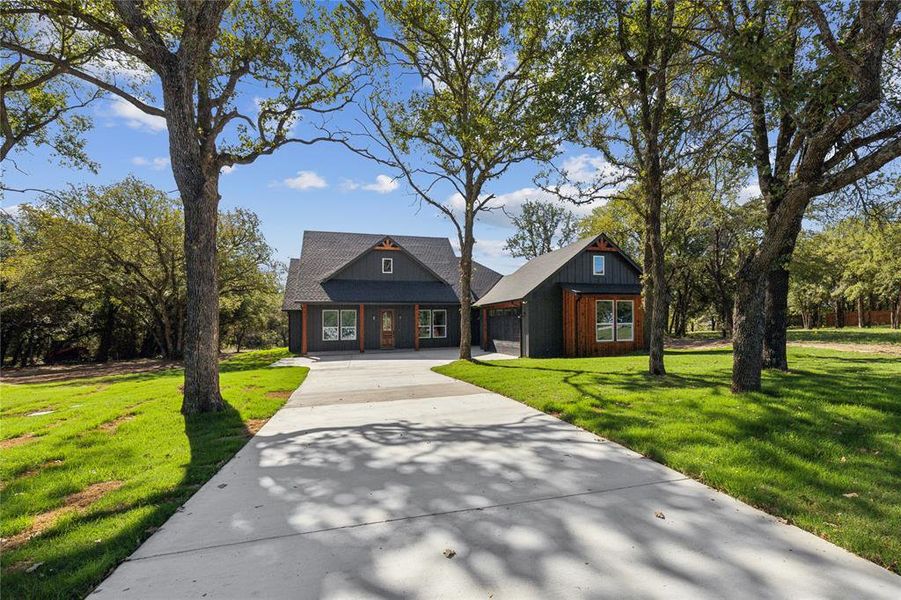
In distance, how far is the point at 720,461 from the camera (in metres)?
4.15

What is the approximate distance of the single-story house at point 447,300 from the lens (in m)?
17.2

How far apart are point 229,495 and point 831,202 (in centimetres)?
1154

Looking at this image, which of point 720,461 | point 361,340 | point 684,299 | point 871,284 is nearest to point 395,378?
point 720,461

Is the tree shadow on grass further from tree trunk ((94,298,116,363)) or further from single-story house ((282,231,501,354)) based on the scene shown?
tree trunk ((94,298,116,363))

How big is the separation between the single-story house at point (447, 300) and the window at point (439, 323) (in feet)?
0.18

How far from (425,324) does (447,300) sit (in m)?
1.85

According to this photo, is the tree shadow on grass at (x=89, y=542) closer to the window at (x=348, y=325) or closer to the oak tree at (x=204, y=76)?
the oak tree at (x=204, y=76)

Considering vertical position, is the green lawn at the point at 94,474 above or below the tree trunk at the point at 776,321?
below

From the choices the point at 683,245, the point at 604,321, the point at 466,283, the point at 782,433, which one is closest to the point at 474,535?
the point at 782,433

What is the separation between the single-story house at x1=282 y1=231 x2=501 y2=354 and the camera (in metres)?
21.1

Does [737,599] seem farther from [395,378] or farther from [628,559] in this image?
[395,378]

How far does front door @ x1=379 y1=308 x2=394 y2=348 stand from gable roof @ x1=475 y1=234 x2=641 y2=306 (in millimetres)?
4673

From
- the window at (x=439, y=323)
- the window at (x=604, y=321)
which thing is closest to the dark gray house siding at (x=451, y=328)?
the window at (x=439, y=323)

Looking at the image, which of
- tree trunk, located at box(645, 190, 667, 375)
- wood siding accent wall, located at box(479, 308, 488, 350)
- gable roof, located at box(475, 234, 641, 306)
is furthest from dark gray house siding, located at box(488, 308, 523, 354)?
tree trunk, located at box(645, 190, 667, 375)
